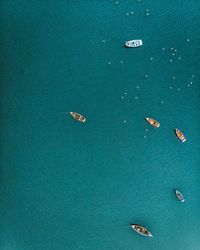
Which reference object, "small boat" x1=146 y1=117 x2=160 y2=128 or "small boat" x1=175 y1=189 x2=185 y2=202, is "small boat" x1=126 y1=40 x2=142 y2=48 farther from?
"small boat" x1=175 y1=189 x2=185 y2=202

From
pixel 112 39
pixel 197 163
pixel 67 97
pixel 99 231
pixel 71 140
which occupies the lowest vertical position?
pixel 99 231

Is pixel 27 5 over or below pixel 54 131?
over

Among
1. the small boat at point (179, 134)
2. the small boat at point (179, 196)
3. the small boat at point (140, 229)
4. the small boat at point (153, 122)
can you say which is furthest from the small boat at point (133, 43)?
the small boat at point (140, 229)

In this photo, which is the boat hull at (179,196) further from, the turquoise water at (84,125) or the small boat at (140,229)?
the small boat at (140,229)

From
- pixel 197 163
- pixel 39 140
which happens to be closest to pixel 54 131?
pixel 39 140

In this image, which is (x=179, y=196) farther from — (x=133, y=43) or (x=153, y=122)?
(x=133, y=43)

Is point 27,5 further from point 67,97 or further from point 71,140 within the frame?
point 71,140

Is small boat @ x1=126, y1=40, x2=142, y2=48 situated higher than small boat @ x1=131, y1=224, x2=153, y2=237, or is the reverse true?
small boat @ x1=126, y1=40, x2=142, y2=48

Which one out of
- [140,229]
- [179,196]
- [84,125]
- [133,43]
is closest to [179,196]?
[179,196]

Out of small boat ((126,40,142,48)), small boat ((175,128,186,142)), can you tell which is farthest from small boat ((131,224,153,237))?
small boat ((126,40,142,48))
